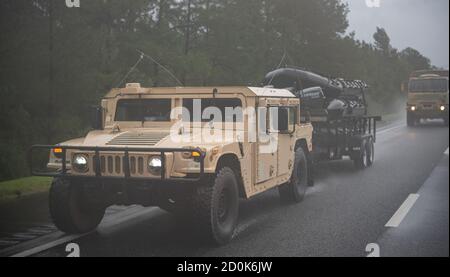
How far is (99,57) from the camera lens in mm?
15172

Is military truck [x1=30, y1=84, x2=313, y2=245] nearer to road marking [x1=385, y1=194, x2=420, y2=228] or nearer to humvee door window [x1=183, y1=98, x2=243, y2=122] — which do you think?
humvee door window [x1=183, y1=98, x2=243, y2=122]

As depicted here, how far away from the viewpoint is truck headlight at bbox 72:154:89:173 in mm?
6117

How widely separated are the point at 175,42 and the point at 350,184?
10.2 metres

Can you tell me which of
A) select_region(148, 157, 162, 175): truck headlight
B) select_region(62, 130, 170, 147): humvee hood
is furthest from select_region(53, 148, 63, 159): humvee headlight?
select_region(148, 157, 162, 175): truck headlight

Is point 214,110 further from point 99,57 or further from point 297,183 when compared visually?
point 99,57

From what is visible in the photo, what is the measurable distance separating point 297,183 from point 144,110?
3072 mm

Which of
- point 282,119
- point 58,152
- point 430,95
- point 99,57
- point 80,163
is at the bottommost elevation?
point 80,163

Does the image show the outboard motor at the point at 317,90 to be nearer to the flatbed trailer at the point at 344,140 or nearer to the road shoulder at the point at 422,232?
the flatbed trailer at the point at 344,140

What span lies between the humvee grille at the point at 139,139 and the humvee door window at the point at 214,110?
0.80 m

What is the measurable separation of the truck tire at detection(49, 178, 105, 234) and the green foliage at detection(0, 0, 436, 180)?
285 inches

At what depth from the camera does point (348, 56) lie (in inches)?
631

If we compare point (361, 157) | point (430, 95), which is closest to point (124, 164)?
point (361, 157)
